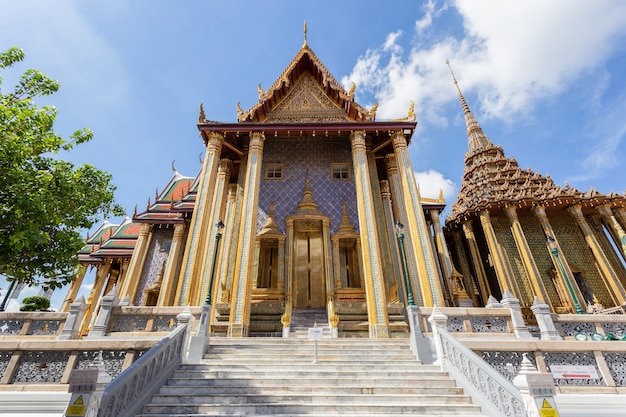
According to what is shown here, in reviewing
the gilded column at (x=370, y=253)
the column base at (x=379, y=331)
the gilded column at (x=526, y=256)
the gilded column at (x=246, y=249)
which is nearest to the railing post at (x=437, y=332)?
the column base at (x=379, y=331)

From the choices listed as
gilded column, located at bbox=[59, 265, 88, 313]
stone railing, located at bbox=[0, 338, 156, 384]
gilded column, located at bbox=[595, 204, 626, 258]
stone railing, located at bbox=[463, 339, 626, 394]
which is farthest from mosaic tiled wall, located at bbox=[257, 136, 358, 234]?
gilded column, located at bbox=[595, 204, 626, 258]

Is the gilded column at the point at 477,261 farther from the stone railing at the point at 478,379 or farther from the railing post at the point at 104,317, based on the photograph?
the railing post at the point at 104,317

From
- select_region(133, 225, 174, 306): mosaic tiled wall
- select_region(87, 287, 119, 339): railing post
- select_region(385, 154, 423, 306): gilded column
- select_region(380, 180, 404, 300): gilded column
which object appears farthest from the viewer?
select_region(133, 225, 174, 306): mosaic tiled wall

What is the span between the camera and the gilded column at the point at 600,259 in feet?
51.0

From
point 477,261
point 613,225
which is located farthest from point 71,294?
point 613,225

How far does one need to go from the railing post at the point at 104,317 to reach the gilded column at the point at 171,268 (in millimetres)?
7528

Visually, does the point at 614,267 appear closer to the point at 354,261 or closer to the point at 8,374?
the point at 354,261

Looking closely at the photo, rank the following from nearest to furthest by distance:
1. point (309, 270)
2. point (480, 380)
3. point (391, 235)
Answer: point (480, 380) → point (309, 270) → point (391, 235)

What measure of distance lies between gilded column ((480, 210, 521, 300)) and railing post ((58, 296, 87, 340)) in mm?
17709

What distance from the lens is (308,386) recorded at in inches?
207

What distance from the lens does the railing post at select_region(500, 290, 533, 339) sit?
7.15m

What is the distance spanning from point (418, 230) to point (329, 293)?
3.75 metres

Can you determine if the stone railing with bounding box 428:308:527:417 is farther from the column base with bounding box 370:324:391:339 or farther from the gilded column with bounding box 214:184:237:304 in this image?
the gilded column with bounding box 214:184:237:304

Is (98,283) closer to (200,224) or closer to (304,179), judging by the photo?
(200,224)
